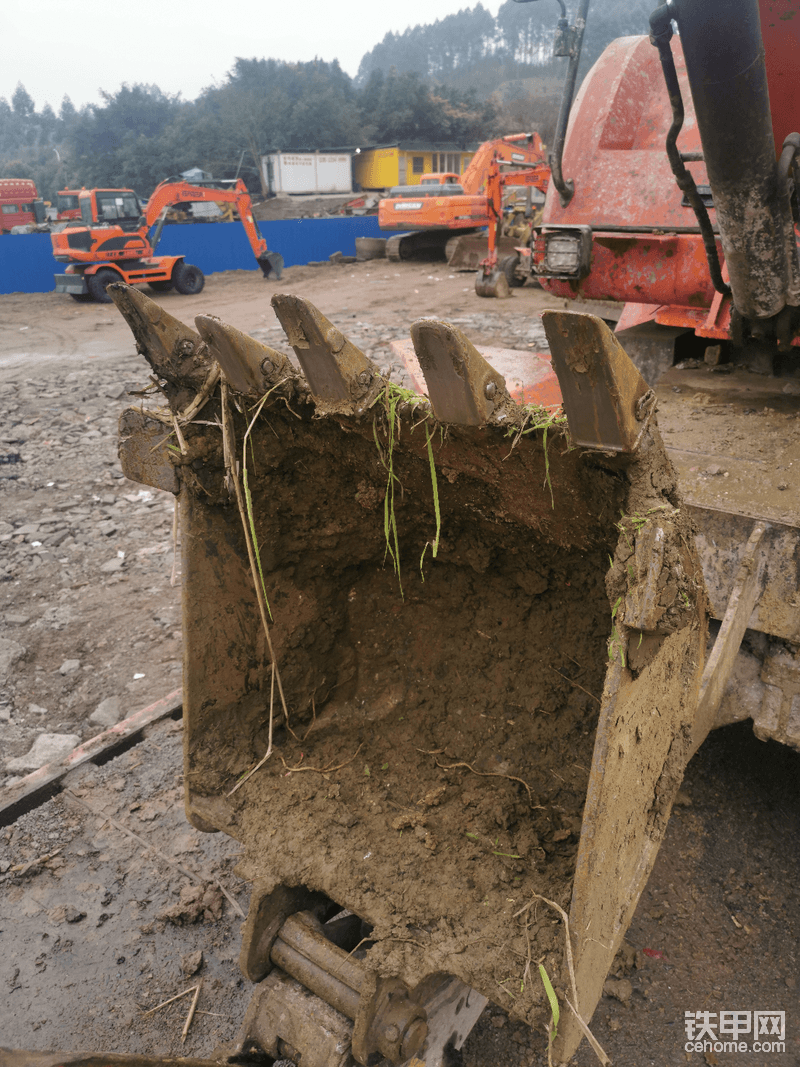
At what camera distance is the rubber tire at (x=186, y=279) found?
1511cm

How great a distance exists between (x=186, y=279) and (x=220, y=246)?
12.9 feet

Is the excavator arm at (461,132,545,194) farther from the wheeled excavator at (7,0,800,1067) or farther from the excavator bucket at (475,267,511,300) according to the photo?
the wheeled excavator at (7,0,800,1067)

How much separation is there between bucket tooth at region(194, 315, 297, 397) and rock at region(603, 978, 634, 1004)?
198 centimetres

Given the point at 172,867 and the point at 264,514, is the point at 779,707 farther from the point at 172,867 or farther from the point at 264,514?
the point at 172,867

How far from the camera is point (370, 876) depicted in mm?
1744

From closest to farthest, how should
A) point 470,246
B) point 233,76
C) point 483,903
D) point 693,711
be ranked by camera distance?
point 483,903
point 693,711
point 470,246
point 233,76

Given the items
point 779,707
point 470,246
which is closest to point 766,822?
point 779,707

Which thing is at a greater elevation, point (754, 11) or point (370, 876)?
point (754, 11)

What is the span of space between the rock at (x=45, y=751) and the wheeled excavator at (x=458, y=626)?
147cm

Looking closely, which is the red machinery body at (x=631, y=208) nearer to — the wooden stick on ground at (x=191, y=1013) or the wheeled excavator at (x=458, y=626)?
the wheeled excavator at (x=458, y=626)

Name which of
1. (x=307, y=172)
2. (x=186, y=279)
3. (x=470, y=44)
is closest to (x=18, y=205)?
(x=186, y=279)

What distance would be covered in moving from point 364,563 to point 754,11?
1.70 m

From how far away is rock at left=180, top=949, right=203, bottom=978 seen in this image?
→ 2.26m


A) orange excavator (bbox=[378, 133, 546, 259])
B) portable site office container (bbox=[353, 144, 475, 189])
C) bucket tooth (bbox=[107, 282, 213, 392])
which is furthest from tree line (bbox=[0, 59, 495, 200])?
bucket tooth (bbox=[107, 282, 213, 392])
